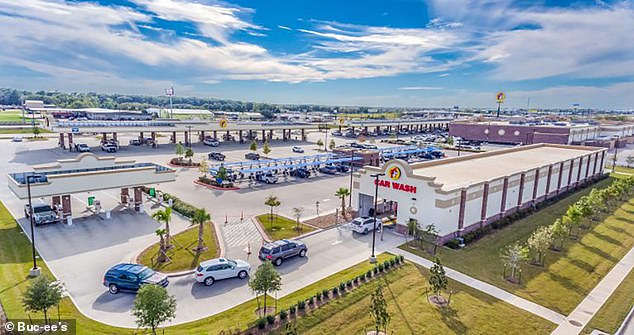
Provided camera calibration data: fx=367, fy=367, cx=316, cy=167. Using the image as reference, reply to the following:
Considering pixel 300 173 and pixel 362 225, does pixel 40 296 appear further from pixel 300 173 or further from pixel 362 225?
pixel 300 173

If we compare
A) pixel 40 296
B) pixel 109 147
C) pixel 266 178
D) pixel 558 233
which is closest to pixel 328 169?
pixel 266 178

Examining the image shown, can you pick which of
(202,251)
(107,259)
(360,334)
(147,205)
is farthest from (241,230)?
(360,334)

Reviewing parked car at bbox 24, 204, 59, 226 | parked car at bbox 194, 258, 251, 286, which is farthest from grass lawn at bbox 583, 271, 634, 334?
parked car at bbox 24, 204, 59, 226

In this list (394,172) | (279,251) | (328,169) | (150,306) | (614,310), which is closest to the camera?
(150,306)

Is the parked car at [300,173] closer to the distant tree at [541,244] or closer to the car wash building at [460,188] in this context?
the car wash building at [460,188]

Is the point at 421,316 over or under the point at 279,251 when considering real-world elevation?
under

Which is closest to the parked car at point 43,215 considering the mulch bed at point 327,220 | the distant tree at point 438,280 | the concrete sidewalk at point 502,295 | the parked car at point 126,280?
the parked car at point 126,280

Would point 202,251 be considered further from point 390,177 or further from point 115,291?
point 390,177
